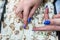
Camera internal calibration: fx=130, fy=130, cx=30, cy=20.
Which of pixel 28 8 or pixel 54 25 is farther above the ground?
pixel 28 8

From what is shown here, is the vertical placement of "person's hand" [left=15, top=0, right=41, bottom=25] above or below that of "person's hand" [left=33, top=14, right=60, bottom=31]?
above

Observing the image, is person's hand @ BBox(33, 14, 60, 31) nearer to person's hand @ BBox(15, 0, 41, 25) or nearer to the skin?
the skin

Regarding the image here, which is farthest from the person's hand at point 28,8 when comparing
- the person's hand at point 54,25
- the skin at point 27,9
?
the person's hand at point 54,25

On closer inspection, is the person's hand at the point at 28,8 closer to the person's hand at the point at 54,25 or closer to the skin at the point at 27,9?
the skin at the point at 27,9

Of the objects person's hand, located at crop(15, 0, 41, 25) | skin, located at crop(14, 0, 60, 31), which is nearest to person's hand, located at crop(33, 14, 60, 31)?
skin, located at crop(14, 0, 60, 31)

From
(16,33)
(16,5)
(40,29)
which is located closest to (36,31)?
(40,29)

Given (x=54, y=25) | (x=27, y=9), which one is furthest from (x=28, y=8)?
(x=54, y=25)

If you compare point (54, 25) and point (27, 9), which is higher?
point (27, 9)

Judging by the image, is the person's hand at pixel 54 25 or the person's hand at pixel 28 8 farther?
the person's hand at pixel 28 8

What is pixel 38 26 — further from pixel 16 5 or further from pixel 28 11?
pixel 16 5

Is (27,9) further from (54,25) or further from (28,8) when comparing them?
(54,25)

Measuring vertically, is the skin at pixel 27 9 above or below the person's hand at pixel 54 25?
above

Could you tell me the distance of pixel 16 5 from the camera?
1.00 metres

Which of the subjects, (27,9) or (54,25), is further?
(27,9)
